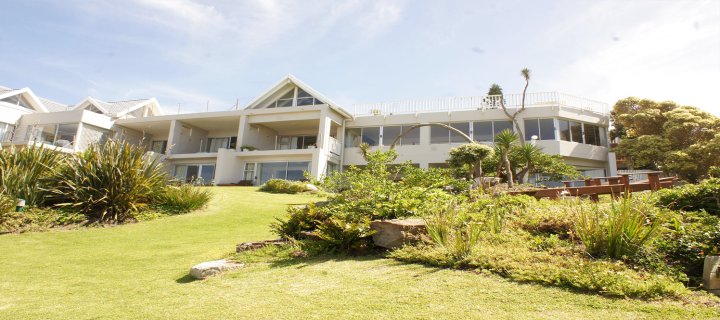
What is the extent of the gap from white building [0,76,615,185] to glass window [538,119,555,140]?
0.01 m

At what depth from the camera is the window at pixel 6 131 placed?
2419 cm

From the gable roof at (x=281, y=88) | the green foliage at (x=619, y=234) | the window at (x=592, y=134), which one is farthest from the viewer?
the gable roof at (x=281, y=88)

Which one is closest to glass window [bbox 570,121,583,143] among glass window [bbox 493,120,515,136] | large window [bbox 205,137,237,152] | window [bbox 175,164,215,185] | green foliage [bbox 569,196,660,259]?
glass window [bbox 493,120,515,136]

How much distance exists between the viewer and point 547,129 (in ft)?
72.2

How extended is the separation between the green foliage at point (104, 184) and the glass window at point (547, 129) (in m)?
21.0

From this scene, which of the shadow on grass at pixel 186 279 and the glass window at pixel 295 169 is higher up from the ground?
the glass window at pixel 295 169

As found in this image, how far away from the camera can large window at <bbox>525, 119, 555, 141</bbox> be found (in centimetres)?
2188

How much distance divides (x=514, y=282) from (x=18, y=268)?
7706 mm

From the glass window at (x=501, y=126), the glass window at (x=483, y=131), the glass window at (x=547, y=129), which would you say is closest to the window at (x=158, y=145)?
the glass window at (x=483, y=131)

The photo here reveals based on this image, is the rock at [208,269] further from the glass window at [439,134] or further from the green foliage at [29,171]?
the glass window at [439,134]

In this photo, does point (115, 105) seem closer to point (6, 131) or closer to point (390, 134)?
point (6, 131)

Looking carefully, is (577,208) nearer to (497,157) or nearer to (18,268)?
(18,268)

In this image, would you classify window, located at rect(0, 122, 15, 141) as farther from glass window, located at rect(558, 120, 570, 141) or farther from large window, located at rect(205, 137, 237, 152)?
glass window, located at rect(558, 120, 570, 141)

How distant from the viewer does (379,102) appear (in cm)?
2550
